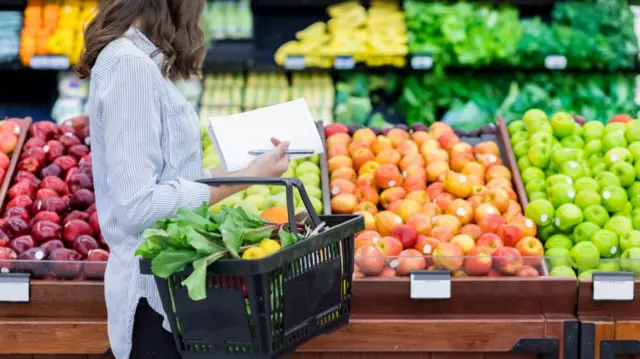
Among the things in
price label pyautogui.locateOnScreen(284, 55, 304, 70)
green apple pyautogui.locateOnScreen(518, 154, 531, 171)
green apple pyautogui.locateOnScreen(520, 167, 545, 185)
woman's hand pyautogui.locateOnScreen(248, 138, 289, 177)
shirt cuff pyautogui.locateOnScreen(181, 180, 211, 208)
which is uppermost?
price label pyautogui.locateOnScreen(284, 55, 304, 70)

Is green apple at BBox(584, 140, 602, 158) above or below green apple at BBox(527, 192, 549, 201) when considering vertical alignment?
above

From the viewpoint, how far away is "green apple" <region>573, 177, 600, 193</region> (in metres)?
3.07

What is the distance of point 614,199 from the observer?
302 centimetres

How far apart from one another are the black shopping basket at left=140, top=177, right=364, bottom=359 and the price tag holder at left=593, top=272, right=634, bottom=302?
0.99 metres

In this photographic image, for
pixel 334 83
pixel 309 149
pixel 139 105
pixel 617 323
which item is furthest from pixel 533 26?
pixel 139 105

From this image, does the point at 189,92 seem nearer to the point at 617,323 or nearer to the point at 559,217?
the point at 559,217

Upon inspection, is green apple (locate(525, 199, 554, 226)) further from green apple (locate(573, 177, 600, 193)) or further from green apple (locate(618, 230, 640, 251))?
green apple (locate(618, 230, 640, 251))

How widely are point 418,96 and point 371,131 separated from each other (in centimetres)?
182

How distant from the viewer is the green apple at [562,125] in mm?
3447

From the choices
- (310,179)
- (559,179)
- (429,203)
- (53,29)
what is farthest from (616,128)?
(53,29)

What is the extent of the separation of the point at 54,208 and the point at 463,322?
1.38 meters

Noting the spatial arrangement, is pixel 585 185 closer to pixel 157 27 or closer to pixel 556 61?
pixel 157 27

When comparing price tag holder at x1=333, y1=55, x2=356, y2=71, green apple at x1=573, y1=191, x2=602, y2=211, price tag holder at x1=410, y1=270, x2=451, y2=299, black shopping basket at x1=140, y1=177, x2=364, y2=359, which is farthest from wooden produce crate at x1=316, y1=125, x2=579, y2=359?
price tag holder at x1=333, y1=55, x2=356, y2=71

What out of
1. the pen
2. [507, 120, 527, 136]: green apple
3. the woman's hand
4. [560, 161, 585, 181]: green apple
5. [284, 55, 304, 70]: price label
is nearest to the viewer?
the woman's hand
